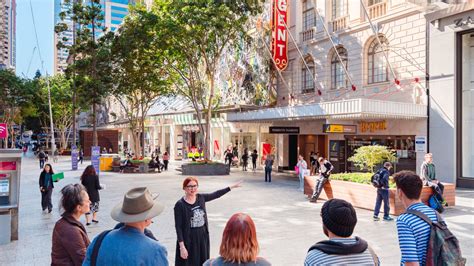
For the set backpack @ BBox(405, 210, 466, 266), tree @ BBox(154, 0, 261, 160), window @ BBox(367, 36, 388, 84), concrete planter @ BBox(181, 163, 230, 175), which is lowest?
concrete planter @ BBox(181, 163, 230, 175)

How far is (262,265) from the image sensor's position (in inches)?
106

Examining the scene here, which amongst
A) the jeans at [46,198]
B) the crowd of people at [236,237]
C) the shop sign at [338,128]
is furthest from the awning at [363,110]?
the crowd of people at [236,237]

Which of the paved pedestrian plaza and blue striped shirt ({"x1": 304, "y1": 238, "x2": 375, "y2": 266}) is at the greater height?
blue striped shirt ({"x1": 304, "y1": 238, "x2": 375, "y2": 266})

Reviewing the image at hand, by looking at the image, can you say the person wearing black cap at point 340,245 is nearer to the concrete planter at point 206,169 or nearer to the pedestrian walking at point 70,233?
the pedestrian walking at point 70,233

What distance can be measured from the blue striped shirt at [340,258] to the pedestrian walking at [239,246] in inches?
12.7

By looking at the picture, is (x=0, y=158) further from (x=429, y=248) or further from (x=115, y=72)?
(x=115, y=72)

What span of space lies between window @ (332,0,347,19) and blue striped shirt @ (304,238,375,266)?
22400 mm

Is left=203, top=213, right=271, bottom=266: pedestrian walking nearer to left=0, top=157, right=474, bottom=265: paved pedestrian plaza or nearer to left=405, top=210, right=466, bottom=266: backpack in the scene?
left=405, top=210, right=466, bottom=266: backpack

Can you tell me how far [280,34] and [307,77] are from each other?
11.1ft

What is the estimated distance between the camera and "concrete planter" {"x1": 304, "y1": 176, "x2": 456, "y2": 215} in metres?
11.1

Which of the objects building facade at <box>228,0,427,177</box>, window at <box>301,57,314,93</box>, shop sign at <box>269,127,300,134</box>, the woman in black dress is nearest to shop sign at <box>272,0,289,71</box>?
building facade at <box>228,0,427,177</box>

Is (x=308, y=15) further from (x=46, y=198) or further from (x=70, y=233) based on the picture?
(x=70, y=233)

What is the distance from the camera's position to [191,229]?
189 inches

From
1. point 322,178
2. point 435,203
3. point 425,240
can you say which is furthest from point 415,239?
point 322,178
